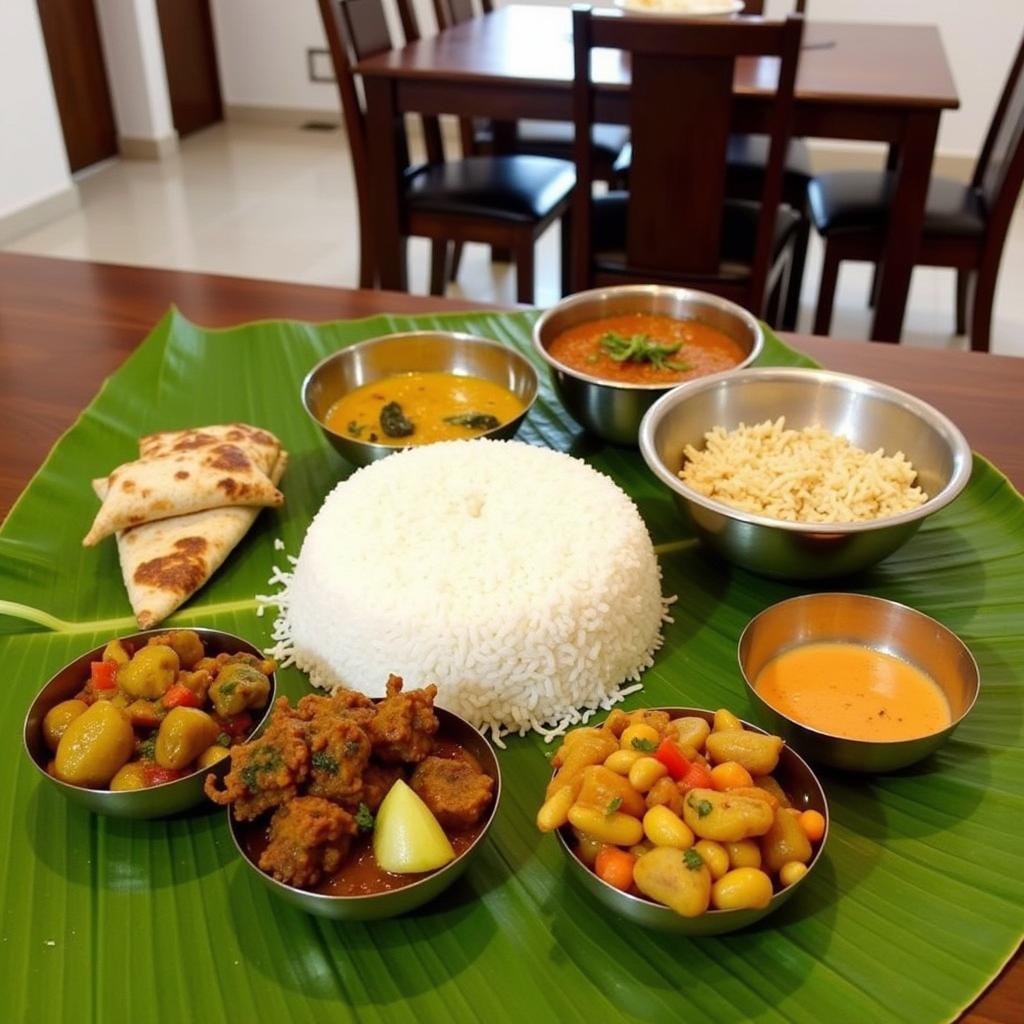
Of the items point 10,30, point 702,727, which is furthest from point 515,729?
point 10,30

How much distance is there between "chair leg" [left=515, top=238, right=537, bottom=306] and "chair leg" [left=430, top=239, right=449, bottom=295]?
673mm

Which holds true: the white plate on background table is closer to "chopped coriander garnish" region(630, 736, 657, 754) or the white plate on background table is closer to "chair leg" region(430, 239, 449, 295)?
"chair leg" region(430, 239, 449, 295)

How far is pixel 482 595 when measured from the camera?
183 centimetres

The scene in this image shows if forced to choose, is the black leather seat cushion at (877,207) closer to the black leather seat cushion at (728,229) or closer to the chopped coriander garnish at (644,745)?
the black leather seat cushion at (728,229)

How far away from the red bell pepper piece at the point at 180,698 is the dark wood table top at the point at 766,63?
341cm

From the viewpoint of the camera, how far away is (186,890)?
1.48 metres

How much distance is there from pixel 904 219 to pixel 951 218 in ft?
1.14

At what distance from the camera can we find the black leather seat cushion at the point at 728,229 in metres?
4.33

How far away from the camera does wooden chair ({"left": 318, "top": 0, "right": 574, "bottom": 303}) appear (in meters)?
4.70

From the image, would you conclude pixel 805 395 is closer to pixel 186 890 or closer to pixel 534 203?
pixel 186 890

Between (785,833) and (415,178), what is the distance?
430 cm

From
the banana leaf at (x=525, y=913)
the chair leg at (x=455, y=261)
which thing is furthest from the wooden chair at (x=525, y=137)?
the banana leaf at (x=525, y=913)

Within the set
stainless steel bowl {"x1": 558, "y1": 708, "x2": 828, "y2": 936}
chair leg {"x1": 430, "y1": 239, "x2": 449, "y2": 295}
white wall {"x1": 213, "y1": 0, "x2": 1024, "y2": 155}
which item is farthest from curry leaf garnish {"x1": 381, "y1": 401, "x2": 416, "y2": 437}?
white wall {"x1": 213, "y1": 0, "x2": 1024, "y2": 155}

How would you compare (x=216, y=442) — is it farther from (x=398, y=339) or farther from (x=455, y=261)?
(x=455, y=261)
